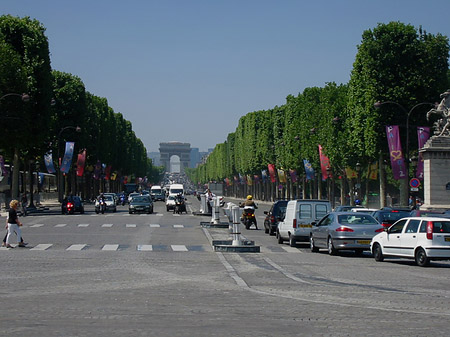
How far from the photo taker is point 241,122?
155m

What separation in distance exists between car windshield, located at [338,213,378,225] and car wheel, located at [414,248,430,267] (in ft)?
12.4

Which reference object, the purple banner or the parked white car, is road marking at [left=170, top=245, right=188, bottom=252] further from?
the purple banner

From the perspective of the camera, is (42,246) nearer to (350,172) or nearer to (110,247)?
(110,247)

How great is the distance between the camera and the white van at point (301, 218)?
3312cm

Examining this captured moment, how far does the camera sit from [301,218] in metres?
33.3

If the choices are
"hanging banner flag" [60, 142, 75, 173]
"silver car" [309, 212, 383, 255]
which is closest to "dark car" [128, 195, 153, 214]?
"hanging banner flag" [60, 142, 75, 173]

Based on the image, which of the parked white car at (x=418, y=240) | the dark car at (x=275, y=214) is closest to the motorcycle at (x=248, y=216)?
the dark car at (x=275, y=214)

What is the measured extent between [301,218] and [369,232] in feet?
17.7

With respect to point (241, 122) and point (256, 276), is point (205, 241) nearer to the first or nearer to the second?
point (256, 276)

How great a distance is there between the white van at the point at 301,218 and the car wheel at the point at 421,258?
8444 millimetres

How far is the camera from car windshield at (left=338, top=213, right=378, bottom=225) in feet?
93.3

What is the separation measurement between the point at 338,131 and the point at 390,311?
65830mm

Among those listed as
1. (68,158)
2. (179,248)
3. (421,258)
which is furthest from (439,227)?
(68,158)

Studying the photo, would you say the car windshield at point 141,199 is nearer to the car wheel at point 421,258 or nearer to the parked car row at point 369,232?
the parked car row at point 369,232
